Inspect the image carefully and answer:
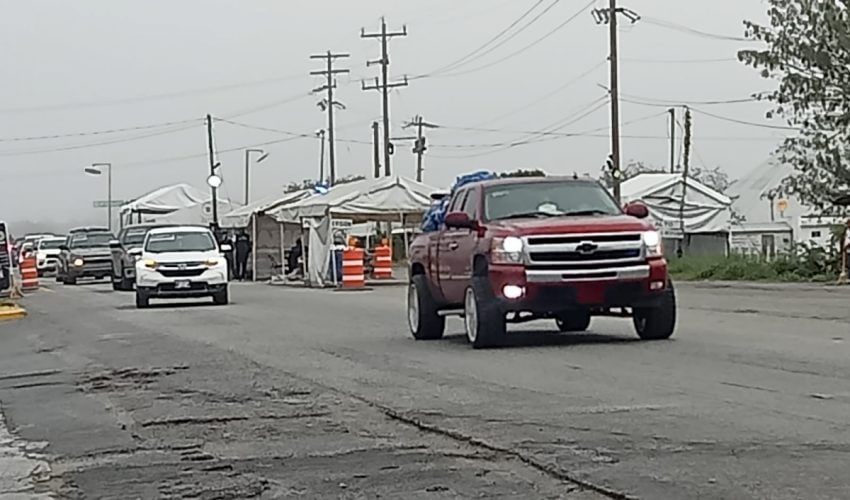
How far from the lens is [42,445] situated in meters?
10.6

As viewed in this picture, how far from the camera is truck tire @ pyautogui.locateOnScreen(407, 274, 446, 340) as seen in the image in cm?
1855

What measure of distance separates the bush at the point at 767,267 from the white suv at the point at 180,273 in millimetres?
15444

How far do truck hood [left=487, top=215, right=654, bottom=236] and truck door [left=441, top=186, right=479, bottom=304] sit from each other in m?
0.52

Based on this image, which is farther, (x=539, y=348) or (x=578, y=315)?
(x=578, y=315)

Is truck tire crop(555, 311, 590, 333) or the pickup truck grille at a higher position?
the pickup truck grille

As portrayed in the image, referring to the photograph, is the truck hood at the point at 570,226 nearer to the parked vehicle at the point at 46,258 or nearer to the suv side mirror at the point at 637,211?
the suv side mirror at the point at 637,211

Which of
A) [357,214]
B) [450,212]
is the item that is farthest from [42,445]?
[357,214]

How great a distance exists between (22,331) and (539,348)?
1118 centimetres

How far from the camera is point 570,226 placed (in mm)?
16094

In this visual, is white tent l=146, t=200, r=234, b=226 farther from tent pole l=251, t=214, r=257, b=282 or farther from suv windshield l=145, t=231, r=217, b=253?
suv windshield l=145, t=231, r=217, b=253

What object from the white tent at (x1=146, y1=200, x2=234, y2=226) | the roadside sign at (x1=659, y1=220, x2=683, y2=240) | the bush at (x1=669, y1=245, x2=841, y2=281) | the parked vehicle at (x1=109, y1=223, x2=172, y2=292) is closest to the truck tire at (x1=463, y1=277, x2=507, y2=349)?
the bush at (x1=669, y1=245, x2=841, y2=281)

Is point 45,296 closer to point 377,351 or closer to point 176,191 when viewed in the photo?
point 377,351

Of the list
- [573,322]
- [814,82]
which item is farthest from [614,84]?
[573,322]

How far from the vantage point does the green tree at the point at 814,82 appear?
1564 inches
